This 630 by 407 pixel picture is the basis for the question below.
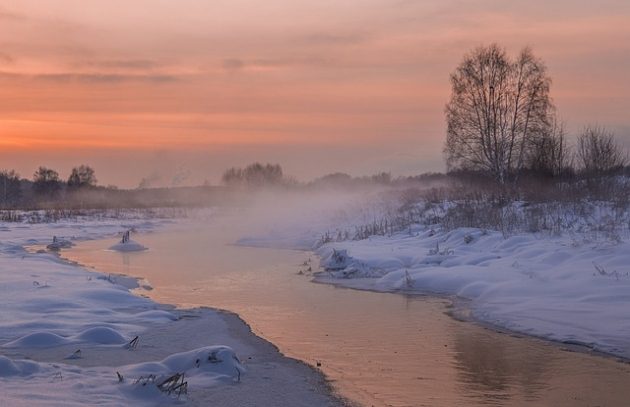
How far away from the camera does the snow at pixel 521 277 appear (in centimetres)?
836

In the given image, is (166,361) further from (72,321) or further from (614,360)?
(614,360)

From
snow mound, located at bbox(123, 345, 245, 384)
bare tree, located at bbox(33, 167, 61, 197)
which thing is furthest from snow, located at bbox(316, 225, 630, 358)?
bare tree, located at bbox(33, 167, 61, 197)

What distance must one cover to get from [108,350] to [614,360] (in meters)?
5.24

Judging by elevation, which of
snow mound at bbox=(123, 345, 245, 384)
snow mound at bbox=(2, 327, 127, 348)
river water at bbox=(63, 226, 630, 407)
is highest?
snow mound at bbox=(2, 327, 127, 348)

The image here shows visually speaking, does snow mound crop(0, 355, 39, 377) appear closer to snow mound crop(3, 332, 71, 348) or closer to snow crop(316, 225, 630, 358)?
snow mound crop(3, 332, 71, 348)

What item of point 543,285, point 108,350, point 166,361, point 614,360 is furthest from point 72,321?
point 543,285

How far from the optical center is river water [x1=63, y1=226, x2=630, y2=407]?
5836 millimetres

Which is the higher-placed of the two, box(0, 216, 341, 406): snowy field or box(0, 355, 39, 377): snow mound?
box(0, 355, 39, 377): snow mound

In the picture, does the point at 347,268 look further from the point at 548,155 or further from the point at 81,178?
the point at 81,178

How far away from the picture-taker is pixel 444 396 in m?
5.77

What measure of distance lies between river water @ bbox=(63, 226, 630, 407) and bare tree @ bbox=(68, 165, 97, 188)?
328 ft

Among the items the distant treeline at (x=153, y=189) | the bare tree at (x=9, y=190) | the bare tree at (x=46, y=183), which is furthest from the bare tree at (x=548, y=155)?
the bare tree at (x=46, y=183)

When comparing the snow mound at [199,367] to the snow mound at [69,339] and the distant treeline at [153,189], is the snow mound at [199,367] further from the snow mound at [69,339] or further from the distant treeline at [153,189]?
the distant treeline at [153,189]

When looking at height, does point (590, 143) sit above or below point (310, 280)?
above
